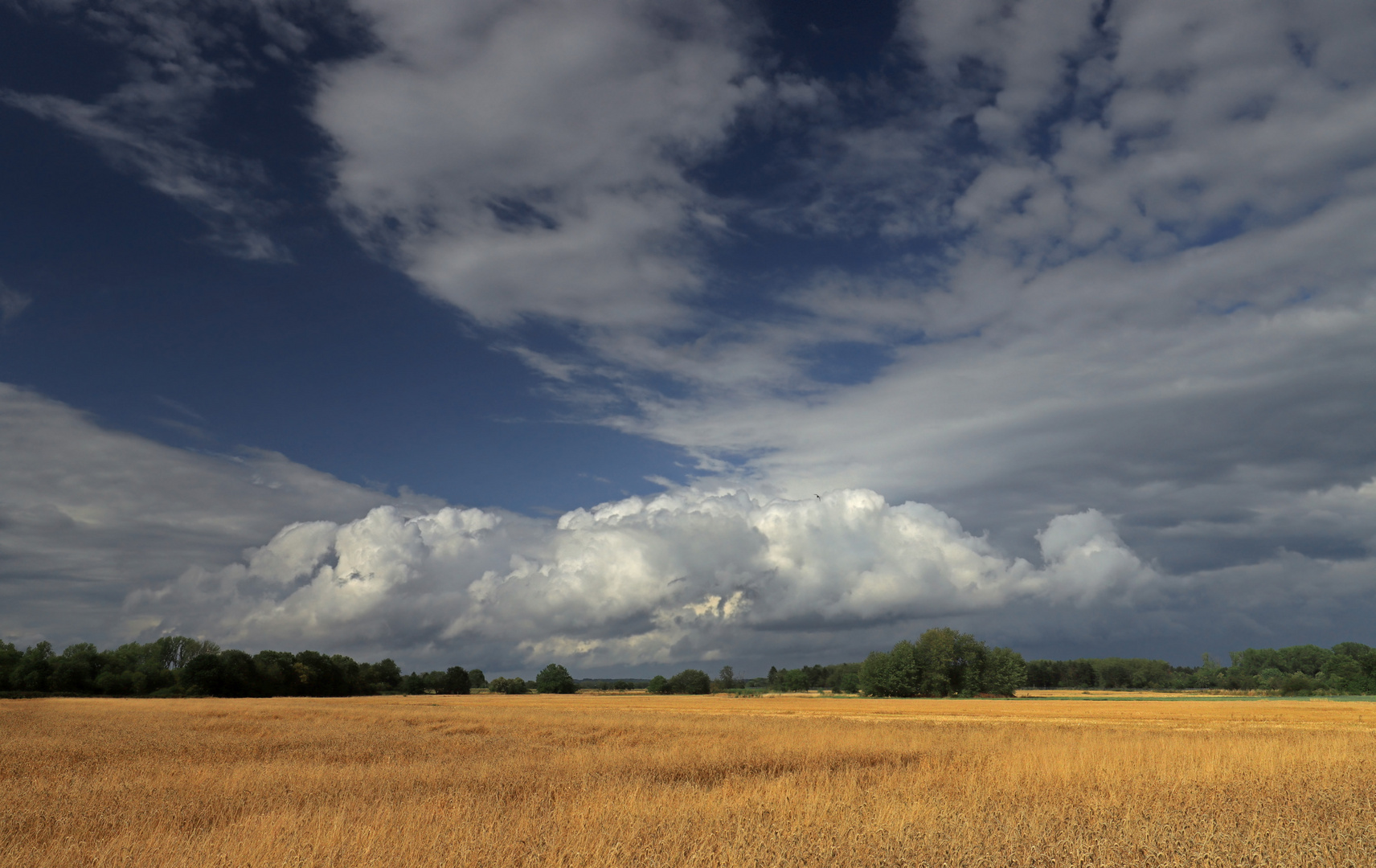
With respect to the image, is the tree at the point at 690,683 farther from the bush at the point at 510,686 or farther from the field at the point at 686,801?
the field at the point at 686,801

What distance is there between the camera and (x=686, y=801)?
13.4 metres

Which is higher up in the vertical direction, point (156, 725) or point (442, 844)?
point (442, 844)

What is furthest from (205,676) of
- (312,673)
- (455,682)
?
(455,682)

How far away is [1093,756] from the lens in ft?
68.4

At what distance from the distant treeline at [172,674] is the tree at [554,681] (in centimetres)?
4195

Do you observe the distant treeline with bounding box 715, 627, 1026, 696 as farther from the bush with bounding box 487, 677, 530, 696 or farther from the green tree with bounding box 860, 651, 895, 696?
the bush with bounding box 487, 677, 530, 696

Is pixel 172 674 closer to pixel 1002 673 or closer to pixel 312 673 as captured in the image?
pixel 312 673

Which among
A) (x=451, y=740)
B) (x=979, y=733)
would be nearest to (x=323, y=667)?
(x=451, y=740)

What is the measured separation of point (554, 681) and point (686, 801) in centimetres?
17766

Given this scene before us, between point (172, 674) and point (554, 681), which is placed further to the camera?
point (554, 681)

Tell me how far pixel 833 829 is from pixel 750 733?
25.3 m

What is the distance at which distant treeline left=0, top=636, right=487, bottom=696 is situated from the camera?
11181 centimetres

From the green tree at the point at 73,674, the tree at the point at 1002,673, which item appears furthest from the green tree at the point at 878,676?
the green tree at the point at 73,674

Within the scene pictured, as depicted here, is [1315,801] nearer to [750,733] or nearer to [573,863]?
[573,863]
